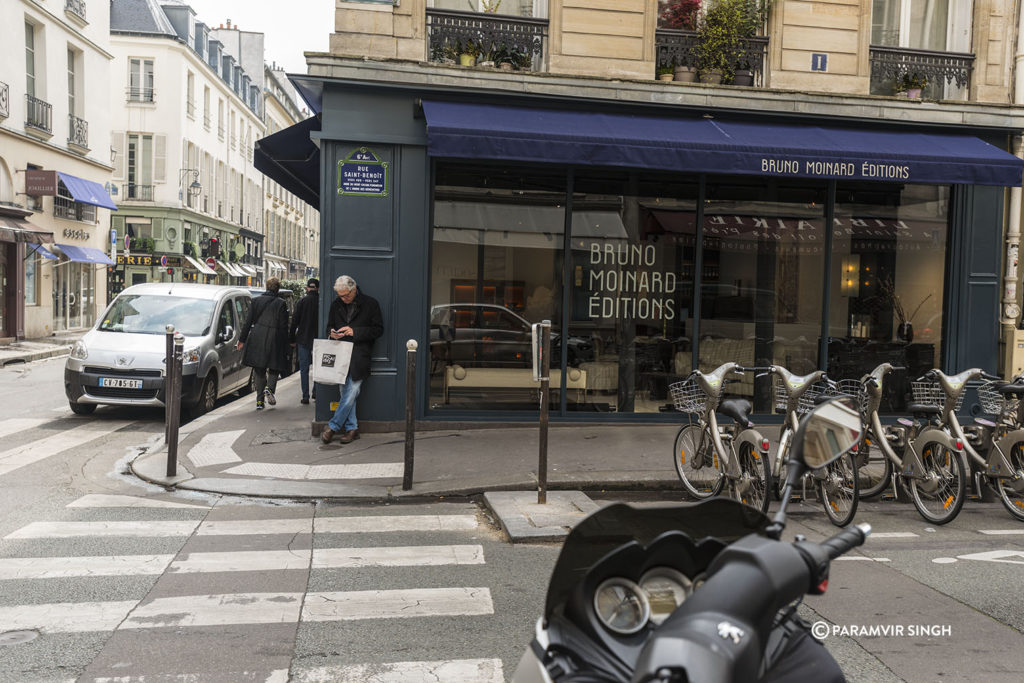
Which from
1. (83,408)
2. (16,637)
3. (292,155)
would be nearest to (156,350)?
(83,408)

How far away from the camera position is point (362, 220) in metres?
9.88

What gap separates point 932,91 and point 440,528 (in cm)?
898

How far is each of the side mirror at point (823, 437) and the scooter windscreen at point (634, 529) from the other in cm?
18

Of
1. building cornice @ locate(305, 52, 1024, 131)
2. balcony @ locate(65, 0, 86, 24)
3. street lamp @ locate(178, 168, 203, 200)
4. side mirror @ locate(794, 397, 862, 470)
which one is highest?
balcony @ locate(65, 0, 86, 24)

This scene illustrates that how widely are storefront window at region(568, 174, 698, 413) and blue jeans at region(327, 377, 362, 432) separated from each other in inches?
106

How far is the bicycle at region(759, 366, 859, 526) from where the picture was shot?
655 cm

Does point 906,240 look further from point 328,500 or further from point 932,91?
point 328,500

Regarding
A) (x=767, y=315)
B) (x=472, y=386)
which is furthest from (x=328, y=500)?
(x=767, y=315)

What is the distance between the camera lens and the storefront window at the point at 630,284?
10641mm

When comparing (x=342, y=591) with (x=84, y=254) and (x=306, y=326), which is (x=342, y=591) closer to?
(x=306, y=326)

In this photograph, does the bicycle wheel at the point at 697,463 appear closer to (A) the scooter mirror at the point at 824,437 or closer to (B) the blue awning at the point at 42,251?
(A) the scooter mirror at the point at 824,437

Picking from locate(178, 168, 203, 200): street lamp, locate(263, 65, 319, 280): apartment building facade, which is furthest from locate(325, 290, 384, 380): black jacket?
locate(263, 65, 319, 280): apartment building facade

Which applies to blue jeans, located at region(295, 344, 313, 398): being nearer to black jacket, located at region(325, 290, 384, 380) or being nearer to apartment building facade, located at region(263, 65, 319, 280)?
black jacket, located at region(325, 290, 384, 380)

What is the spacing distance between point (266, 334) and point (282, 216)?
59986 mm
